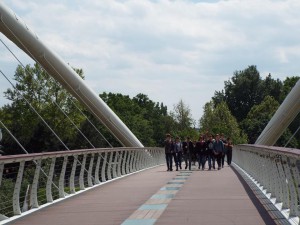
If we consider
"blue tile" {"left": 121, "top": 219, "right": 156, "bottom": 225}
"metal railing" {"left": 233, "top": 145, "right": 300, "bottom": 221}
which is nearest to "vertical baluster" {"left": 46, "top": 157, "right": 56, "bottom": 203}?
"blue tile" {"left": 121, "top": 219, "right": 156, "bottom": 225}

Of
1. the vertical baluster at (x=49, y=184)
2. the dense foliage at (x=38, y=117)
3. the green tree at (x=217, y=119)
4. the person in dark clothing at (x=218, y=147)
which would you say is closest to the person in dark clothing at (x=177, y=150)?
the person in dark clothing at (x=218, y=147)

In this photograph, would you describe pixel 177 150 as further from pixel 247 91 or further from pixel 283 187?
pixel 247 91

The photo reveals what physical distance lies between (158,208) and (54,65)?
19132mm

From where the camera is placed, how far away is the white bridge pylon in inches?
1063

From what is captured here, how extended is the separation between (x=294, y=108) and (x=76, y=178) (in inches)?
829

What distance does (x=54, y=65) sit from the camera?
3102 cm

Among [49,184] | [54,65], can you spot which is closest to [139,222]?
[49,184]

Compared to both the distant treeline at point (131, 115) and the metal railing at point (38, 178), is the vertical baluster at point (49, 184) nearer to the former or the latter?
the metal railing at point (38, 178)

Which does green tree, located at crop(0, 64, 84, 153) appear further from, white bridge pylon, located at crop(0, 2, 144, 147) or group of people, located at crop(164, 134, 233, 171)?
group of people, located at crop(164, 134, 233, 171)

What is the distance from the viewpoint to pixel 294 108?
122ft

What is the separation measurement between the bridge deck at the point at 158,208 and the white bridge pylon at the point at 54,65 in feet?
36.0

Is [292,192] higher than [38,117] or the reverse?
the reverse

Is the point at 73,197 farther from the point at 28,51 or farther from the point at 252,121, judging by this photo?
the point at 252,121

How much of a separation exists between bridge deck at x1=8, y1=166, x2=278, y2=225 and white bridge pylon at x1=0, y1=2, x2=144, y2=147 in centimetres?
1098
